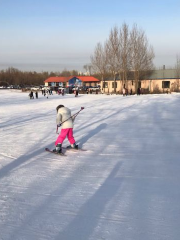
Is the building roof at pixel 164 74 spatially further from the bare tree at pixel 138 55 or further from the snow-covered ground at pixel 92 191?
the snow-covered ground at pixel 92 191

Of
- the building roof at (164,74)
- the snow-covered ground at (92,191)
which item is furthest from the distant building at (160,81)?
the snow-covered ground at (92,191)

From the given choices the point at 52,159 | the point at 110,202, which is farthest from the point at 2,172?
the point at 110,202

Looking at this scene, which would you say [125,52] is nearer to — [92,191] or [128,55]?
[128,55]

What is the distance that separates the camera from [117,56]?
149 ft

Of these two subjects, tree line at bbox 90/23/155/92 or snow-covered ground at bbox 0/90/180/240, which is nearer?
snow-covered ground at bbox 0/90/180/240

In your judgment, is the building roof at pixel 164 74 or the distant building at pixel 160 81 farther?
the building roof at pixel 164 74

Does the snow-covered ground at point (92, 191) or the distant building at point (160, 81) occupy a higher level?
the distant building at point (160, 81)

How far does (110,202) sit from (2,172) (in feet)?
7.73

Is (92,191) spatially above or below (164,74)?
below

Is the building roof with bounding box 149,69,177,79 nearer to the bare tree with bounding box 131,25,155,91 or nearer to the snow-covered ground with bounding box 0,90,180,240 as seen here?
the bare tree with bounding box 131,25,155,91

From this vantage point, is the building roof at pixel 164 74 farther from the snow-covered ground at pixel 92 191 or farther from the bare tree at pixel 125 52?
the snow-covered ground at pixel 92 191

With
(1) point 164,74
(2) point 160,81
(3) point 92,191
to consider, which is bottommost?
(3) point 92,191

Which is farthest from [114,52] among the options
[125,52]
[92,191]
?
[92,191]

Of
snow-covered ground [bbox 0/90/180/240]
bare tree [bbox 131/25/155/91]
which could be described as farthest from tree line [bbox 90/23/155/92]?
snow-covered ground [bbox 0/90/180/240]
